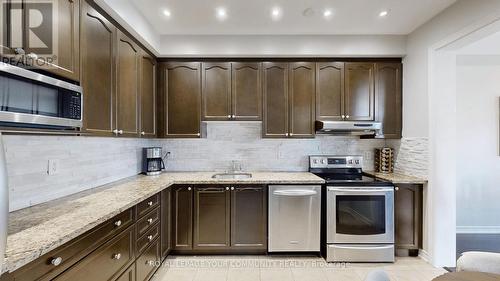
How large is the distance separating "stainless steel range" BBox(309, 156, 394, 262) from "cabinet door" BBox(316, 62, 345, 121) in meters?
0.94

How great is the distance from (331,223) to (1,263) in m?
2.84

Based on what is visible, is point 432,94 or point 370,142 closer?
point 432,94

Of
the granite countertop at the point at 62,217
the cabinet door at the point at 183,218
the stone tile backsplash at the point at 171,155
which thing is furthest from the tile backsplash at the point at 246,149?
the granite countertop at the point at 62,217

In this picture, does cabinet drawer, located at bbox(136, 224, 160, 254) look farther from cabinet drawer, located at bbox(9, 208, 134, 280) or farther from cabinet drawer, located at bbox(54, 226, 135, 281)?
cabinet drawer, located at bbox(9, 208, 134, 280)

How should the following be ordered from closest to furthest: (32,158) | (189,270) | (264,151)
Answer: (32,158), (189,270), (264,151)

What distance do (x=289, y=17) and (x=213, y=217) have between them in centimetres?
239

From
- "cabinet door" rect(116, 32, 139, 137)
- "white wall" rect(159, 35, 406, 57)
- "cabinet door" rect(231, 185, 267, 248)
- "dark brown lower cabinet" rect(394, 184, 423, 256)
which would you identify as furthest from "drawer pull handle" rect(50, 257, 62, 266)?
"dark brown lower cabinet" rect(394, 184, 423, 256)

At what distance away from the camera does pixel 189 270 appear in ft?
9.54

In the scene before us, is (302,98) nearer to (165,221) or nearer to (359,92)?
(359,92)

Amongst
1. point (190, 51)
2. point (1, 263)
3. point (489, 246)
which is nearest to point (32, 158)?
point (1, 263)

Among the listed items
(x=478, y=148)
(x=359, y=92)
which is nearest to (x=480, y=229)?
(x=478, y=148)

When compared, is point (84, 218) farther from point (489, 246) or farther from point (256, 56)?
point (489, 246)

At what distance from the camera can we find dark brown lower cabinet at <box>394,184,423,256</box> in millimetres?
3137

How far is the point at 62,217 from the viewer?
5.09 ft
